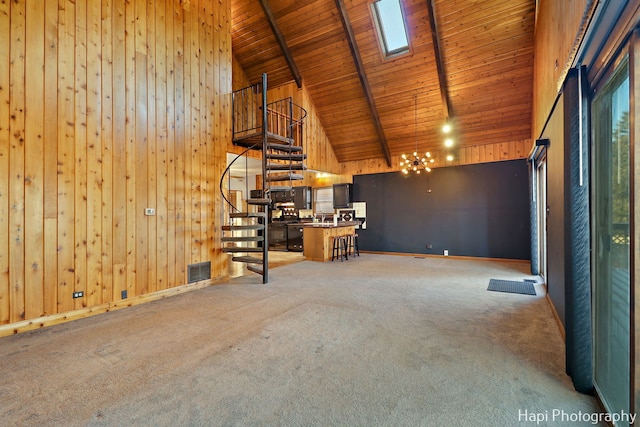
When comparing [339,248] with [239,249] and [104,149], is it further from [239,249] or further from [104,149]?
[104,149]

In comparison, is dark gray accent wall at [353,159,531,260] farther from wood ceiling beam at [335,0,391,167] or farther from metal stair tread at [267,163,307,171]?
metal stair tread at [267,163,307,171]

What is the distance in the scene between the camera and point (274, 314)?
356cm

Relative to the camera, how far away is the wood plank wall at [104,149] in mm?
3180

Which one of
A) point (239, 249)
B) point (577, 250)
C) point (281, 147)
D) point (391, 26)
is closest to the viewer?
point (577, 250)

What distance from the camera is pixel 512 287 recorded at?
4.76 metres

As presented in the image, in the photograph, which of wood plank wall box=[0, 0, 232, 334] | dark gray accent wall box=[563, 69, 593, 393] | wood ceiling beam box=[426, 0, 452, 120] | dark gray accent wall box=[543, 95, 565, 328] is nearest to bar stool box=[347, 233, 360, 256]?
wood ceiling beam box=[426, 0, 452, 120]

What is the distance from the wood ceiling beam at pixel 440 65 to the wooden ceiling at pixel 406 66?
0.02 m

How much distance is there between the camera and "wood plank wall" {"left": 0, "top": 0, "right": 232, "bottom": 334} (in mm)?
3180

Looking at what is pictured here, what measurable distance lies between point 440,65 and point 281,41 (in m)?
3.78

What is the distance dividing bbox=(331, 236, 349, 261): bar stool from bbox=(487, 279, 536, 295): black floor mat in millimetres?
3687

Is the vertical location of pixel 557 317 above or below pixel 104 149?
below

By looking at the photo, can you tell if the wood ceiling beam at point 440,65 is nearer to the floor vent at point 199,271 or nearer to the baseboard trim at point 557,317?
the baseboard trim at point 557,317

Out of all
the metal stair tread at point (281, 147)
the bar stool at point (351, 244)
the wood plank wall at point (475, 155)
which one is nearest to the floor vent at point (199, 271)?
the metal stair tread at point (281, 147)

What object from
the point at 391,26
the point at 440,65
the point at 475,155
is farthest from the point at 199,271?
the point at 475,155
